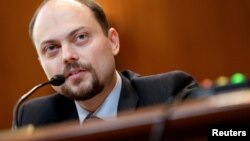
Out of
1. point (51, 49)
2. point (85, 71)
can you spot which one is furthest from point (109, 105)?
point (51, 49)

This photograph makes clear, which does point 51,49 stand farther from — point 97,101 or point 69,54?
point 97,101

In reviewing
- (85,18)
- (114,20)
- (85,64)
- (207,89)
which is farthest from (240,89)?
(114,20)

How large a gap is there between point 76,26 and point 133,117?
2.85ft

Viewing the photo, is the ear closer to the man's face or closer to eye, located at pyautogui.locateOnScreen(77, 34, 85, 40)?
the man's face

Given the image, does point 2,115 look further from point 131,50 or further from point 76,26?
point 76,26

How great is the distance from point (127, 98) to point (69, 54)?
0.25m

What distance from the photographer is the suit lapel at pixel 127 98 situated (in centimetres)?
137

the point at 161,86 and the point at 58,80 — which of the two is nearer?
the point at 58,80

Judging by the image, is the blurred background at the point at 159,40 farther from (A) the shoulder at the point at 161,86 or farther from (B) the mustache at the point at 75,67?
(B) the mustache at the point at 75,67

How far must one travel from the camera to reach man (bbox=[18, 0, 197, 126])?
133 centimetres

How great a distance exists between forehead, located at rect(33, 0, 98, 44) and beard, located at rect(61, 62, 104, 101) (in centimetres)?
13

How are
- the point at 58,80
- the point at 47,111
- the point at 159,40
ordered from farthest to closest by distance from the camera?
the point at 159,40 < the point at 47,111 < the point at 58,80

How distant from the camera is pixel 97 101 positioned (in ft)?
4.65

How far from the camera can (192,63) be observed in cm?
232
